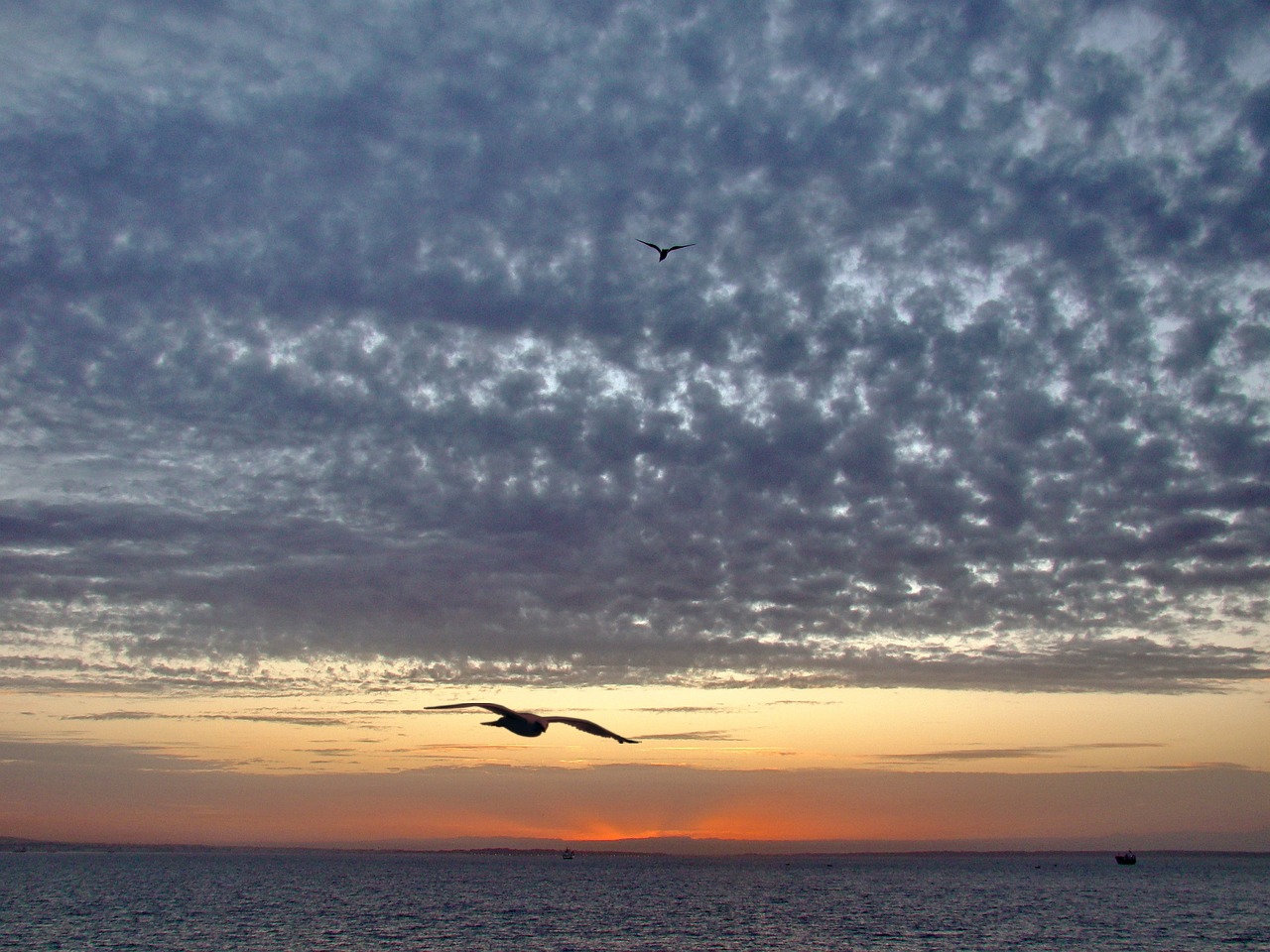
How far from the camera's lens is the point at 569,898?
167 metres

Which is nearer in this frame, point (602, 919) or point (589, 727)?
point (589, 727)

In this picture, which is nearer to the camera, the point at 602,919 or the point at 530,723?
the point at 530,723

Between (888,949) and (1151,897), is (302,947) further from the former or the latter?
Result: (1151,897)

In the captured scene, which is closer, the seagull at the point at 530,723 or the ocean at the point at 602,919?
the seagull at the point at 530,723

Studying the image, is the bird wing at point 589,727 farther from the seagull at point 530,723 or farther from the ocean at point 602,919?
the ocean at point 602,919

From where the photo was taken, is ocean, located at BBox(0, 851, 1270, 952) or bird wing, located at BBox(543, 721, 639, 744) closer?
bird wing, located at BBox(543, 721, 639, 744)

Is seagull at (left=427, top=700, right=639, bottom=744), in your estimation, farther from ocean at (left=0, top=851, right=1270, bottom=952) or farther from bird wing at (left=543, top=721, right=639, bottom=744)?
ocean at (left=0, top=851, right=1270, bottom=952)

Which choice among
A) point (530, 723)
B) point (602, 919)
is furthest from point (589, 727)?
point (602, 919)

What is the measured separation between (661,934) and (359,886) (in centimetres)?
10425

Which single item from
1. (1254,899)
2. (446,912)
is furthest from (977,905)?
(446,912)

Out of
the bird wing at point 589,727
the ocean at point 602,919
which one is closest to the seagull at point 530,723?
the bird wing at point 589,727

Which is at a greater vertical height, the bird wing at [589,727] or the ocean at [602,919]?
the bird wing at [589,727]

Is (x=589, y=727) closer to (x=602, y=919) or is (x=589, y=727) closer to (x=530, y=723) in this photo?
(x=530, y=723)

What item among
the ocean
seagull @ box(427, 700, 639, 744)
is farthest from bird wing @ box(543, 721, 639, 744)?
the ocean
